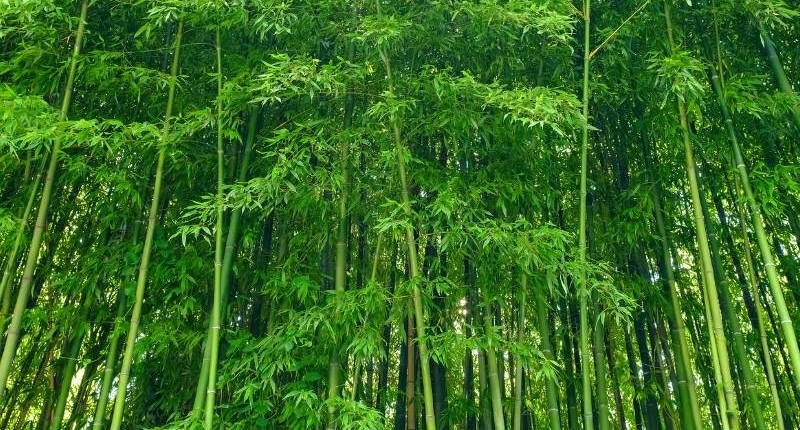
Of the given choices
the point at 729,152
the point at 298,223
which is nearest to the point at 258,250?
the point at 298,223

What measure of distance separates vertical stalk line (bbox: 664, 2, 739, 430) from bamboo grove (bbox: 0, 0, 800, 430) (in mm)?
12

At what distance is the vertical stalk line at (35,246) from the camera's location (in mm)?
2496

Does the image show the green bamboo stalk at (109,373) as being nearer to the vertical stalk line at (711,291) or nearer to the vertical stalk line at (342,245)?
the vertical stalk line at (342,245)

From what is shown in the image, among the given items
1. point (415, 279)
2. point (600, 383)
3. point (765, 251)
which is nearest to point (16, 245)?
point (415, 279)

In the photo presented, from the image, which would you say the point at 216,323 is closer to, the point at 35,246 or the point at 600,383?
the point at 35,246

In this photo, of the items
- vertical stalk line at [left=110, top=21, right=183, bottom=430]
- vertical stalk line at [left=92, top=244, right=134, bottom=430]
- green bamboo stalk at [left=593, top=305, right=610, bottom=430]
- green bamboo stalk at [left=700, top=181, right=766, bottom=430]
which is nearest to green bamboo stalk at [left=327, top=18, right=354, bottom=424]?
vertical stalk line at [left=110, top=21, right=183, bottom=430]

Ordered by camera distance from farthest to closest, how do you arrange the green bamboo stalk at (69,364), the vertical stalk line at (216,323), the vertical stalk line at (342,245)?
1. the green bamboo stalk at (69,364)
2. the vertical stalk line at (342,245)
3. the vertical stalk line at (216,323)

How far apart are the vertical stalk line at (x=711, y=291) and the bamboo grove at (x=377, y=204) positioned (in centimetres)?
1

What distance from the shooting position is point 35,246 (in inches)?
104

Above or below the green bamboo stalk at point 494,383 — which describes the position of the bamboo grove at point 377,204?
above

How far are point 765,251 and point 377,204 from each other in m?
1.65

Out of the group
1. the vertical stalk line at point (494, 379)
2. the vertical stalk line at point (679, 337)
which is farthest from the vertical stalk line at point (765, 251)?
the vertical stalk line at point (494, 379)

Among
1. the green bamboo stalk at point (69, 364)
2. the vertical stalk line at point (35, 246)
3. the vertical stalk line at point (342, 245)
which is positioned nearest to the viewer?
the vertical stalk line at point (35, 246)

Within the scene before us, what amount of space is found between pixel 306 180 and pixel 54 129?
102cm
